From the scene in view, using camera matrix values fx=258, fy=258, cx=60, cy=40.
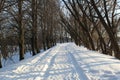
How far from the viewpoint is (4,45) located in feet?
69.9

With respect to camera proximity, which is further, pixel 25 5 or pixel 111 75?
pixel 25 5

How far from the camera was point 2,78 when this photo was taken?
9.92 metres

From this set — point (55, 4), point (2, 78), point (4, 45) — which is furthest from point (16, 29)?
point (55, 4)

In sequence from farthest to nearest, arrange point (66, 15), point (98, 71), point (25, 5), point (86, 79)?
point (66, 15)
point (25, 5)
point (98, 71)
point (86, 79)

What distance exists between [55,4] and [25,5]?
29.3 meters

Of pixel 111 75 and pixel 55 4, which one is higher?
pixel 55 4

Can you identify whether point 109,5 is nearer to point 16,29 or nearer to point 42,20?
point 16,29

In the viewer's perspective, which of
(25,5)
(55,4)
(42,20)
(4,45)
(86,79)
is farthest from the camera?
(55,4)

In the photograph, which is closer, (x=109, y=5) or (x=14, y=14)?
(x=14, y=14)

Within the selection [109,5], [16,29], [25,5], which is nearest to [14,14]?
[25,5]

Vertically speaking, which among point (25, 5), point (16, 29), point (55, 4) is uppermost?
point (55, 4)

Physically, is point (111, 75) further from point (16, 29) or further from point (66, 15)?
point (66, 15)

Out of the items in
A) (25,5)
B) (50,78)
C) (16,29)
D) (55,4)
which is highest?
(55,4)

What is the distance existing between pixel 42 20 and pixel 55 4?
9952 mm
